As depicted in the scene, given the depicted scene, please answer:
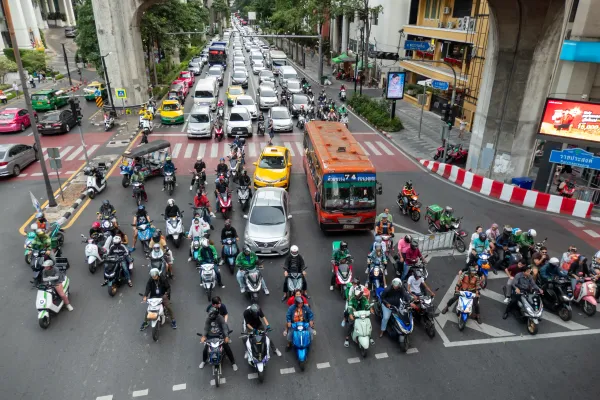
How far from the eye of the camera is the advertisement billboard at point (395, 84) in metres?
29.0

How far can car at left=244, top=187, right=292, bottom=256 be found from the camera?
13484mm

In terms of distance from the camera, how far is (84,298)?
11.6 metres

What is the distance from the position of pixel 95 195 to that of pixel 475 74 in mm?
26646

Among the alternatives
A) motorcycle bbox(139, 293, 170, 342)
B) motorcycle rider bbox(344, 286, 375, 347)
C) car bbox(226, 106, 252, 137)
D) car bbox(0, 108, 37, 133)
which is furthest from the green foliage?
car bbox(0, 108, 37, 133)

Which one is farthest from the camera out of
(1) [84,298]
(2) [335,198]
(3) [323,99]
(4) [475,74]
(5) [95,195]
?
(3) [323,99]

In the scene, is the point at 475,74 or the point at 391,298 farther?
the point at 475,74

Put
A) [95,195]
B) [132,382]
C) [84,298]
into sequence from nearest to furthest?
[132,382] → [84,298] → [95,195]

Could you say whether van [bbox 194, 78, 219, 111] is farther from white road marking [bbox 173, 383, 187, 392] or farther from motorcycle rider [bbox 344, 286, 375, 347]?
white road marking [bbox 173, 383, 187, 392]

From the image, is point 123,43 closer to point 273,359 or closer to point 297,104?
point 297,104

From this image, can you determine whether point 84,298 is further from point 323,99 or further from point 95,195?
point 323,99

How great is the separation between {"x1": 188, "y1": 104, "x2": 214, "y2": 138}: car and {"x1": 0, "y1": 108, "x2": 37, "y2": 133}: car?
40.1 feet

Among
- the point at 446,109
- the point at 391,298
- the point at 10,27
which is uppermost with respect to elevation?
the point at 10,27

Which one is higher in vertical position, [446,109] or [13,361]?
[446,109]

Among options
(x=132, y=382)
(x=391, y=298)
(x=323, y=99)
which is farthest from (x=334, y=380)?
(x=323, y=99)
